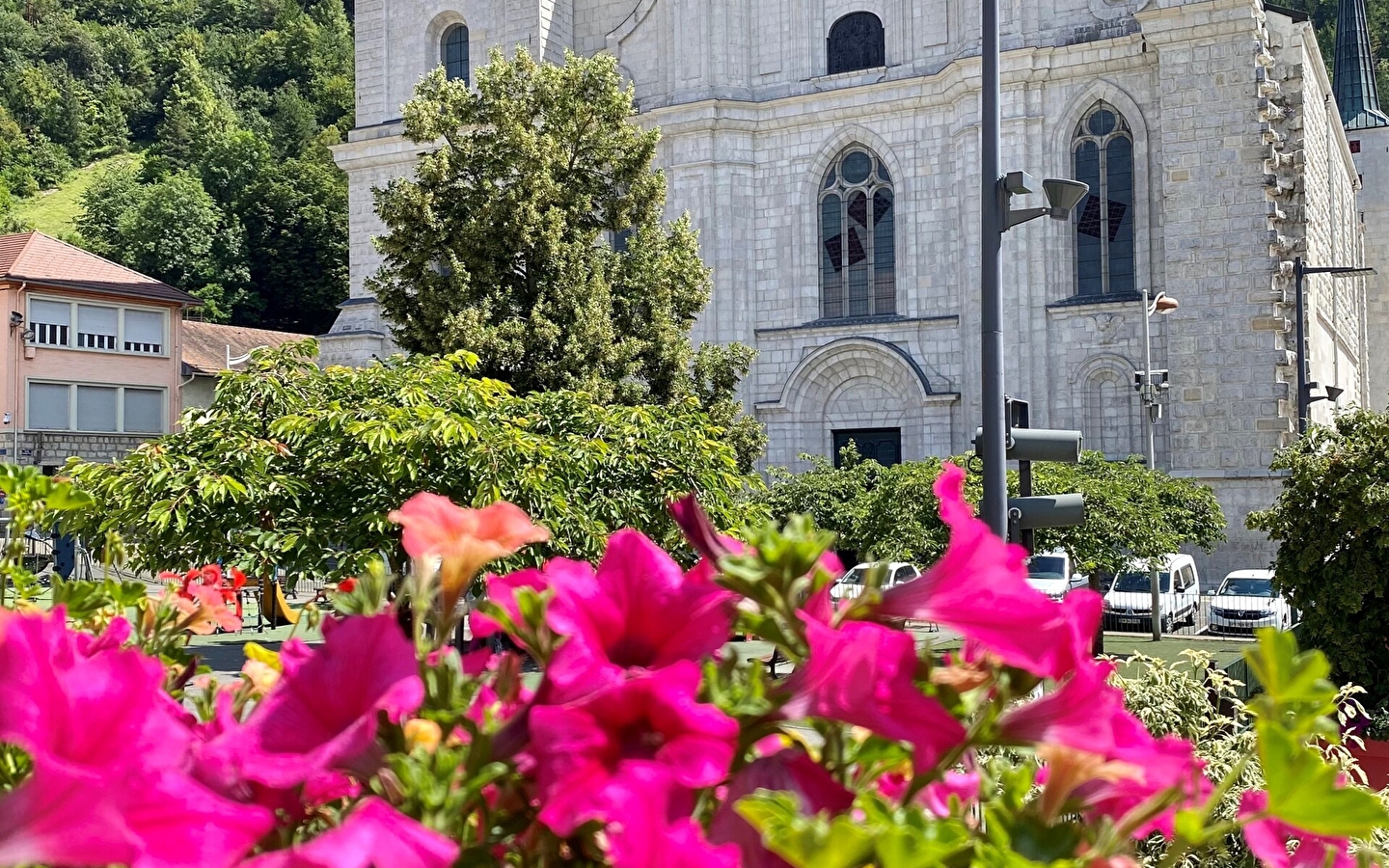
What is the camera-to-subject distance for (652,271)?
853 inches

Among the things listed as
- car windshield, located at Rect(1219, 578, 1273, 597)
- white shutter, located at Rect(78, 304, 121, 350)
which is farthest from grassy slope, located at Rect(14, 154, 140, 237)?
car windshield, located at Rect(1219, 578, 1273, 597)

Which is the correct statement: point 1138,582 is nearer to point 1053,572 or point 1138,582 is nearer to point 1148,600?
point 1148,600

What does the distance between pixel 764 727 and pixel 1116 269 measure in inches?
1265

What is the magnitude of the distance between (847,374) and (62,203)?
65.9 m

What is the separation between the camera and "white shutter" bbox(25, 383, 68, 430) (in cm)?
3888

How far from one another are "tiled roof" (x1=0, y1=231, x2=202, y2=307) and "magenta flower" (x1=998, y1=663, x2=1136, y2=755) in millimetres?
42737

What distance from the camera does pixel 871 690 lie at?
0.88 metres

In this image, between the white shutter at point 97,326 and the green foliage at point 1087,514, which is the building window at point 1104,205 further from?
the white shutter at point 97,326

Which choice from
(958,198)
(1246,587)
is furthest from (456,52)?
(1246,587)

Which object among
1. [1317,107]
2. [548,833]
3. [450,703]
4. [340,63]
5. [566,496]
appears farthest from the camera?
[340,63]

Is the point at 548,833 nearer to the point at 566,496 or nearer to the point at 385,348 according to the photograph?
the point at 566,496

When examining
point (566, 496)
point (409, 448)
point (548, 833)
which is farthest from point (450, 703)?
point (566, 496)

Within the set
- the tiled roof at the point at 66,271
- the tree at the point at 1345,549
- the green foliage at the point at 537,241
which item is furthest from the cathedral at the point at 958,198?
the tree at the point at 1345,549

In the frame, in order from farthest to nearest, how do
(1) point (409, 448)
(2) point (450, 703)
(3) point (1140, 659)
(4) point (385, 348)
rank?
(4) point (385, 348)
(1) point (409, 448)
(3) point (1140, 659)
(2) point (450, 703)
